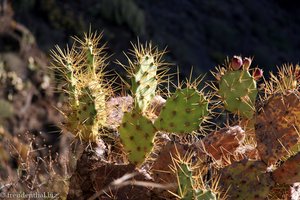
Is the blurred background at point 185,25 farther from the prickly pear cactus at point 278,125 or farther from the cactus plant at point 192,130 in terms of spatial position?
the prickly pear cactus at point 278,125

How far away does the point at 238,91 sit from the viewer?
11.1 feet

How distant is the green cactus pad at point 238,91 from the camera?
337cm

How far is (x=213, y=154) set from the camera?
10.7 ft

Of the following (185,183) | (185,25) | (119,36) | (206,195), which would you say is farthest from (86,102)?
(185,25)

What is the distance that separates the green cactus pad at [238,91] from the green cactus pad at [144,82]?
378mm

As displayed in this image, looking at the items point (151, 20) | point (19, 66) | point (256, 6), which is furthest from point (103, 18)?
point (256, 6)

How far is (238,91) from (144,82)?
49 centimetres

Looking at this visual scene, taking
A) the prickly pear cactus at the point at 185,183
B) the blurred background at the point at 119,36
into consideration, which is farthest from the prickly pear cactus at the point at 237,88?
the blurred background at the point at 119,36

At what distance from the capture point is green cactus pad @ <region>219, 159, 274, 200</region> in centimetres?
302

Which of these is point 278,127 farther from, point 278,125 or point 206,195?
point 206,195

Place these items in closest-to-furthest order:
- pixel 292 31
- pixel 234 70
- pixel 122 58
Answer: pixel 234 70 < pixel 122 58 < pixel 292 31

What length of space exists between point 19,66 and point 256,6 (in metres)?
7.08

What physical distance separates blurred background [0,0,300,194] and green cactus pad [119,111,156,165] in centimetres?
266

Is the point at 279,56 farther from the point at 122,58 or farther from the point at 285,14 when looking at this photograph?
the point at 122,58
